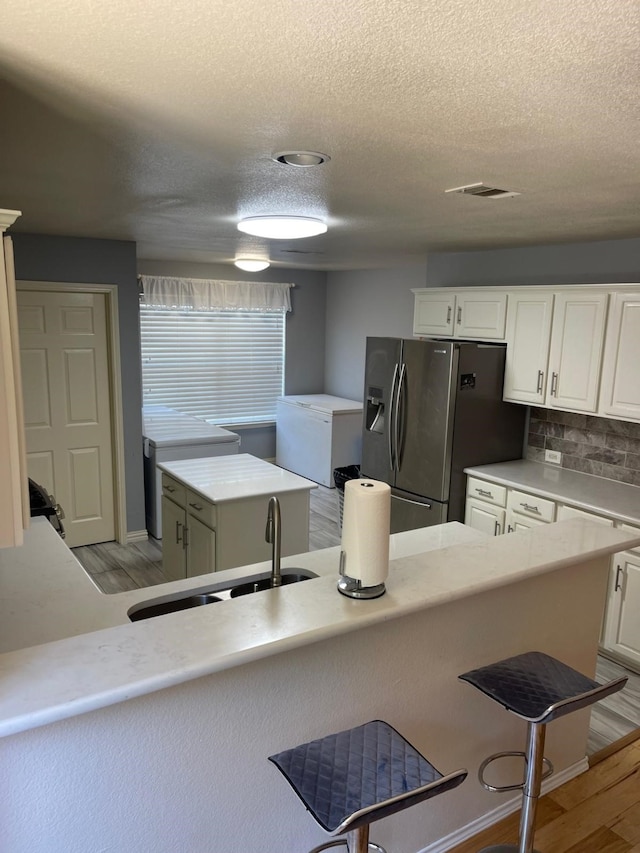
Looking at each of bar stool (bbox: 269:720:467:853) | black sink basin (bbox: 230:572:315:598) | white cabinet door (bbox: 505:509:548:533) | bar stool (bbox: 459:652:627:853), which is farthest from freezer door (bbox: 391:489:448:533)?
bar stool (bbox: 269:720:467:853)

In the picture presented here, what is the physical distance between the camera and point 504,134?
158 cm

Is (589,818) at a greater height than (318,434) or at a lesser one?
lesser

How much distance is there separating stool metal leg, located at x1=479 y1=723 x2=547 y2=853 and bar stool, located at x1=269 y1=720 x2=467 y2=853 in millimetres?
489

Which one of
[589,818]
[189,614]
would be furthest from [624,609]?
[189,614]

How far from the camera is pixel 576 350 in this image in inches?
142

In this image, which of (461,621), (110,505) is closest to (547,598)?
(461,621)

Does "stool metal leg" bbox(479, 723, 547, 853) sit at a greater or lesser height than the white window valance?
lesser

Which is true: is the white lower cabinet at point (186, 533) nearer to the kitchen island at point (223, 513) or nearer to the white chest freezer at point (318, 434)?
the kitchen island at point (223, 513)

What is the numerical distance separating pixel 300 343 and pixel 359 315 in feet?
2.68

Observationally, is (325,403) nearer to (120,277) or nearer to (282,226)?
(120,277)

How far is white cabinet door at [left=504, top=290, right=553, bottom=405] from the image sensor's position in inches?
149

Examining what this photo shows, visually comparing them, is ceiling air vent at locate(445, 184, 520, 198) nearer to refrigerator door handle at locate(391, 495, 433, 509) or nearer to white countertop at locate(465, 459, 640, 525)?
white countertop at locate(465, 459, 640, 525)

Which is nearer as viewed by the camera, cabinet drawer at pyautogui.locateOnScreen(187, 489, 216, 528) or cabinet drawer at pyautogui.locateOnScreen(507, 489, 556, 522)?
cabinet drawer at pyautogui.locateOnScreen(187, 489, 216, 528)

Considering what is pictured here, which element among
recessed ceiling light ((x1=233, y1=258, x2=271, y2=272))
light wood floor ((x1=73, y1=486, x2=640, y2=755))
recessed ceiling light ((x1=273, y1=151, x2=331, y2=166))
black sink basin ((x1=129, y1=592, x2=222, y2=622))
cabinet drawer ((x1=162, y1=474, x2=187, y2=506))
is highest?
recessed ceiling light ((x1=233, y1=258, x2=271, y2=272))
